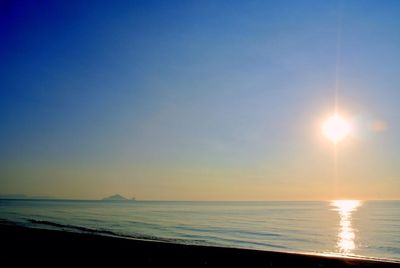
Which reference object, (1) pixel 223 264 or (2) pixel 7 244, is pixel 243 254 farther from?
(2) pixel 7 244

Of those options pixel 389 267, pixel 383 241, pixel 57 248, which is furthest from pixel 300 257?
pixel 383 241

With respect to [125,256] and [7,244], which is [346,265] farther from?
[7,244]

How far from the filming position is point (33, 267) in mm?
14352

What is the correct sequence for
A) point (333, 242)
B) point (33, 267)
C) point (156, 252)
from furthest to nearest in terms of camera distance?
point (333, 242)
point (156, 252)
point (33, 267)

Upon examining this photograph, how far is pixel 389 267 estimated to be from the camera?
1972cm

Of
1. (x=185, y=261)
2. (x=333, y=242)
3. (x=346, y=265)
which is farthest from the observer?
(x=333, y=242)

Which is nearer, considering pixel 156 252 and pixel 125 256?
pixel 125 256

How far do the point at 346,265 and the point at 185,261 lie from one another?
9169 millimetres

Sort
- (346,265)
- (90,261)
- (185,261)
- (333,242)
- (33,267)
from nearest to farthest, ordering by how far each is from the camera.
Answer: (33,267)
(90,261)
(185,261)
(346,265)
(333,242)

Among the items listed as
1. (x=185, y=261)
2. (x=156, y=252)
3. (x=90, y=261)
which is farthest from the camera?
(x=156, y=252)

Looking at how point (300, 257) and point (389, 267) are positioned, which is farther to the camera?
point (300, 257)

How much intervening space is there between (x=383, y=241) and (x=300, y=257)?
22.1 meters

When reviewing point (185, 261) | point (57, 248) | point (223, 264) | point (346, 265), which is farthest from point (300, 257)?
point (57, 248)

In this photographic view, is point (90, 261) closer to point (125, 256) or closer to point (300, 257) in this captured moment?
point (125, 256)
